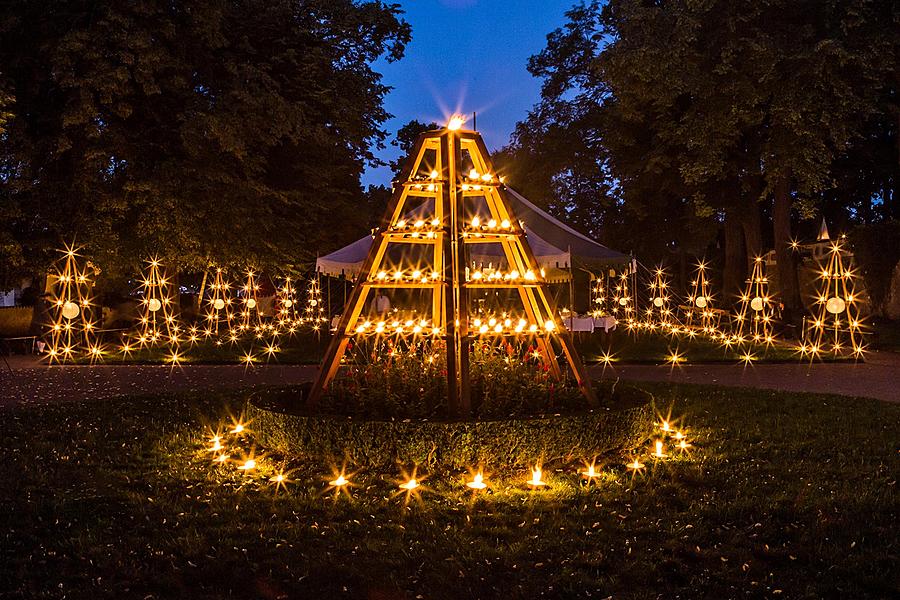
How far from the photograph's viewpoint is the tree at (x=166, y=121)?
50.8ft

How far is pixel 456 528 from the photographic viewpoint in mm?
4723

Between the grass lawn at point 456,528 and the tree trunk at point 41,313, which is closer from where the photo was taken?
the grass lawn at point 456,528

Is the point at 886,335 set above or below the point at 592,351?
above

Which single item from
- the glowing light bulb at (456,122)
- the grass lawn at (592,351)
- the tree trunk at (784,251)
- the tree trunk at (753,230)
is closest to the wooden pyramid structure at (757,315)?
the grass lawn at (592,351)

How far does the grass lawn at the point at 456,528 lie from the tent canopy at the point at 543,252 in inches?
301

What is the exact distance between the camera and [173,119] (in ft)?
58.1

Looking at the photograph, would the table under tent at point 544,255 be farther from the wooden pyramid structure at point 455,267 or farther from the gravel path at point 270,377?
the wooden pyramid structure at point 455,267

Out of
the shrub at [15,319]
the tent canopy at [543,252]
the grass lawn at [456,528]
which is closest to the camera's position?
the grass lawn at [456,528]

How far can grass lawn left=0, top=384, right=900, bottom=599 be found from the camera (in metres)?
3.90

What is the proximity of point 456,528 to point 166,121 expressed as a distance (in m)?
15.6

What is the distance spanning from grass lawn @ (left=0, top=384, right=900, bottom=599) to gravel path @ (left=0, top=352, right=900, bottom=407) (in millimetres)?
3682

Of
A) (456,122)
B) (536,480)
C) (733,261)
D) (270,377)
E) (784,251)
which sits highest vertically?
(733,261)

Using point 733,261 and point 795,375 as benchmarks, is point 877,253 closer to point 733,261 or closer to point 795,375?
point 733,261

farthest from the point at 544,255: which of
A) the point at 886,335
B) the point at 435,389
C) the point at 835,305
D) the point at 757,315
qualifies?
the point at 886,335
